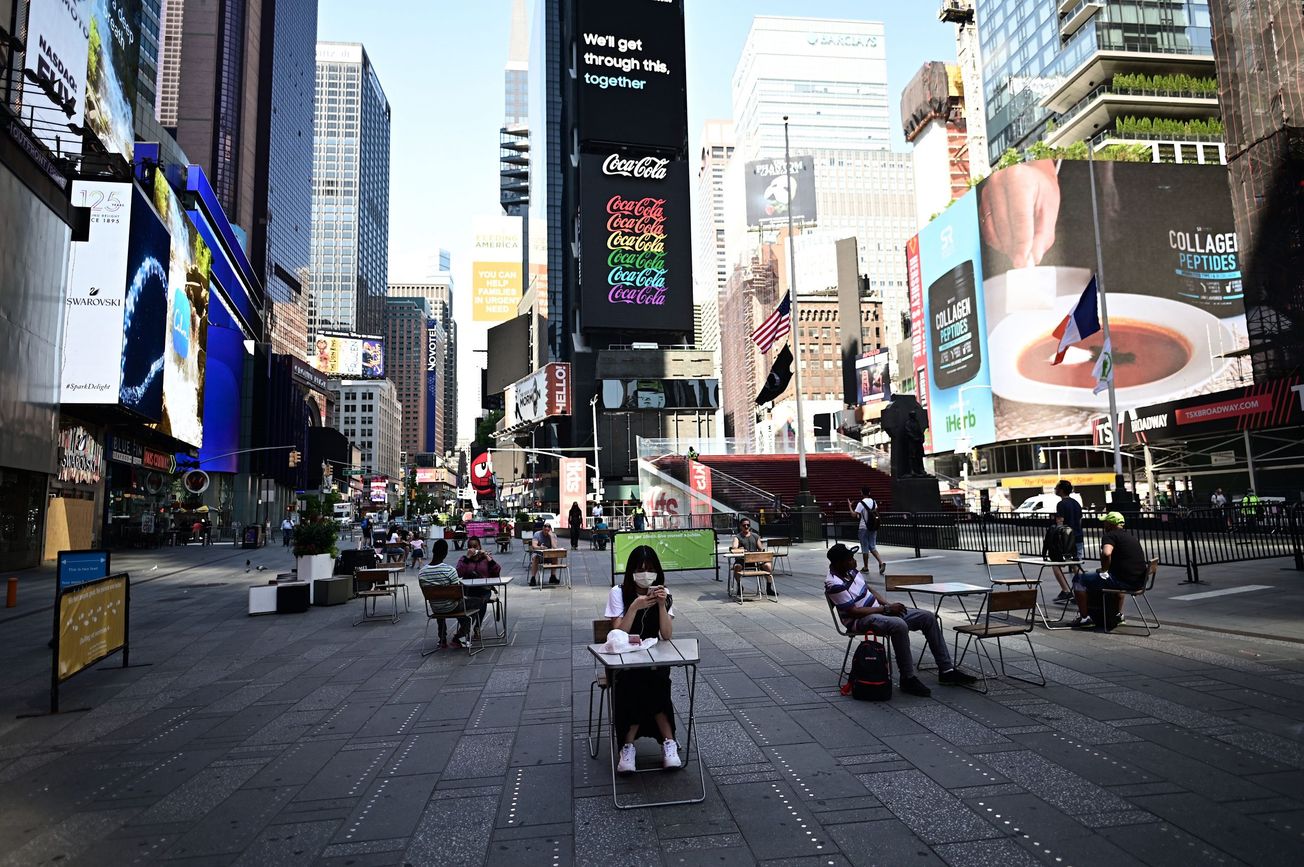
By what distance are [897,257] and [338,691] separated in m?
154

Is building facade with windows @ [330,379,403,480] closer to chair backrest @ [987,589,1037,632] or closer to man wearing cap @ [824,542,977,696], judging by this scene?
man wearing cap @ [824,542,977,696]

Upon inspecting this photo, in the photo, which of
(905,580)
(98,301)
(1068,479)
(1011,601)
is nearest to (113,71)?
(98,301)

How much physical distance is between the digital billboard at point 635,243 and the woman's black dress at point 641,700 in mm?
78129

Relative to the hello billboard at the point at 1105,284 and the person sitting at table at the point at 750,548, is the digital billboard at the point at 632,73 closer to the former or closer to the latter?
the hello billboard at the point at 1105,284

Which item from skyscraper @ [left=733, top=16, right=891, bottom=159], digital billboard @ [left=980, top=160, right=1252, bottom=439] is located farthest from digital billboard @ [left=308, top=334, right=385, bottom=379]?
digital billboard @ [left=980, top=160, right=1252, bottom=439]

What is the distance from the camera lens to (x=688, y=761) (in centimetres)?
542

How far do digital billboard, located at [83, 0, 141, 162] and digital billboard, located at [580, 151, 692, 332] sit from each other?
47.2 m

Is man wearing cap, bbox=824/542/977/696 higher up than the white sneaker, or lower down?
higher up

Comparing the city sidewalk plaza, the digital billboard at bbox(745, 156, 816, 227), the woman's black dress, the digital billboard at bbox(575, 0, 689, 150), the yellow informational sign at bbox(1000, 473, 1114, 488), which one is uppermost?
the digital billboard at bbox(575, 0, 689, 150)

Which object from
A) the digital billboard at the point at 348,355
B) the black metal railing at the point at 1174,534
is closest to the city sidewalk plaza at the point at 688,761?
the black metal railing at the point at 1174,534

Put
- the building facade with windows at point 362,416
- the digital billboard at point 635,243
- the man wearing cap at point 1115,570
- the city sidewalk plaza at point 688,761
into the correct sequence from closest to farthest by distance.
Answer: the city sidewalk plaza at point 688,761 < the man wearing cap at point 1115,570 < the digital billboard at point 635,243 < the building facade with windows at point 362,416

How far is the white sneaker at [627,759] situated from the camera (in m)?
5.00

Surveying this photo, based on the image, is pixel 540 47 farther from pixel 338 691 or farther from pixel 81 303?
pixel 338 691

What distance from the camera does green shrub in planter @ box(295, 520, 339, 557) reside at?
15227 millimetres
